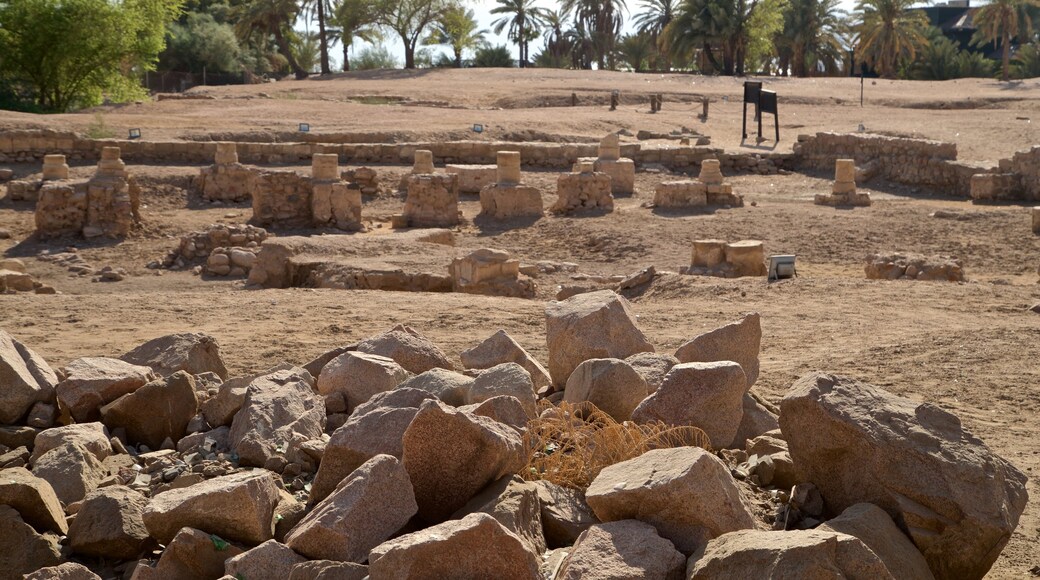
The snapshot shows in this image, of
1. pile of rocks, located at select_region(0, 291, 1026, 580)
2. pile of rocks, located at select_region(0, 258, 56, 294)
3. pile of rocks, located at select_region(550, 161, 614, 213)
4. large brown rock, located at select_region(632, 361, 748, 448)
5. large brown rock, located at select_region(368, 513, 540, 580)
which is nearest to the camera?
large brown rock, located at select_region(368, 513, 540, 580)

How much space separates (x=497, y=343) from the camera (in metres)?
6.84

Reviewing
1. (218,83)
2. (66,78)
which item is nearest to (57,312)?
(66,78)

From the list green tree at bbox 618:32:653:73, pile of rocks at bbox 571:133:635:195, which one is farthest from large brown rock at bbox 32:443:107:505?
green tree at bbox 618:32:653:73

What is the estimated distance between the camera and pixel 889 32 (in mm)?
46375

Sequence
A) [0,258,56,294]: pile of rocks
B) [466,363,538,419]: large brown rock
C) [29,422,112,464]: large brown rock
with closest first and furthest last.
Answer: [29,422,112,464]: large brown rock < [466,363,538,419]: large brown rock < [0,258,56,294]: pile of rocks

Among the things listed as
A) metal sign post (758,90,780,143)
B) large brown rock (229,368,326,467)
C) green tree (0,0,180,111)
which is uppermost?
green tree (0,0,180,111)

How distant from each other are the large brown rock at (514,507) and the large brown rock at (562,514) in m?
0.05

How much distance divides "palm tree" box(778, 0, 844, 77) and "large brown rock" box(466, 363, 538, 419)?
1871 inches

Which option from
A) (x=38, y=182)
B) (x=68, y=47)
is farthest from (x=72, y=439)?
(x=68, y=47)

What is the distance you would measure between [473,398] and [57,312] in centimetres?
624

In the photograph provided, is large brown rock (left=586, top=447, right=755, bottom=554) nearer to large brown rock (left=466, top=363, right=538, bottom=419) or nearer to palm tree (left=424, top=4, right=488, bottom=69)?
large brown rock (left=466, top=363, right=538, bottom=419)

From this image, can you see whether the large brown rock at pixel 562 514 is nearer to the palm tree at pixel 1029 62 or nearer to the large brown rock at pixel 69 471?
the large brown rock at pixel 69 471

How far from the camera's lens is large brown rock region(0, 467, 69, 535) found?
4504 millimetres

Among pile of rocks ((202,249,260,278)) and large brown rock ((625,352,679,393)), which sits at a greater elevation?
large brown rock ((625,352,679,393))
